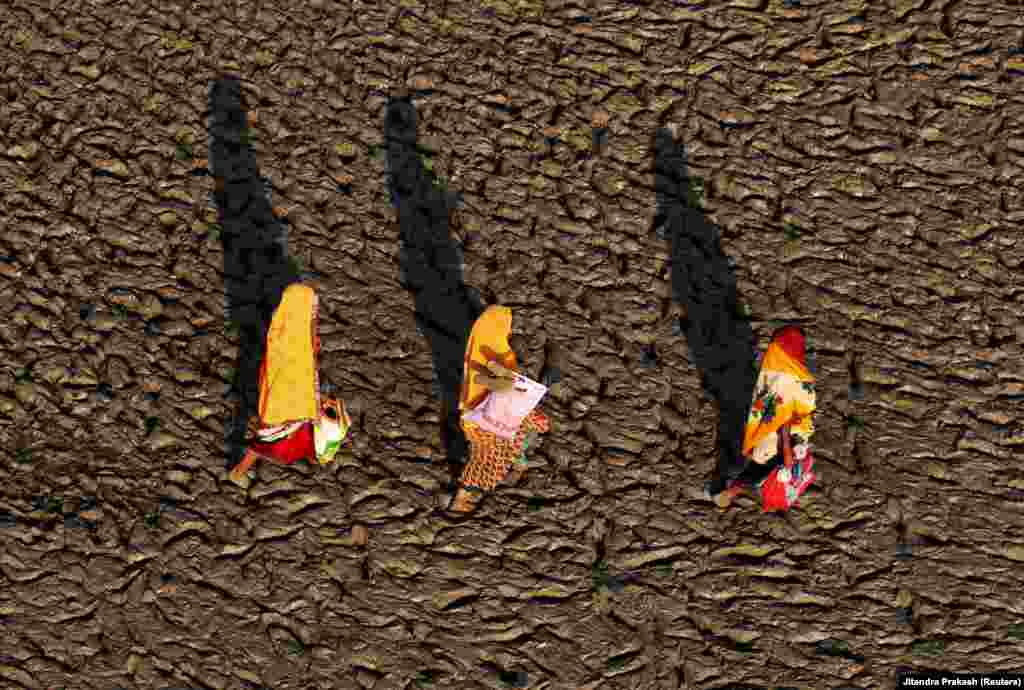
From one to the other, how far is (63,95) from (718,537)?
23.5 ft

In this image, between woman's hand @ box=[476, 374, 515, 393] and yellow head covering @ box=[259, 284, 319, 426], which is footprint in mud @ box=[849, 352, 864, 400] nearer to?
woman's hand @ box=[476, 374, 515, 393]

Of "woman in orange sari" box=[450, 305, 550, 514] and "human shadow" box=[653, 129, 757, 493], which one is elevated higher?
"human shadow" box=[653, 129, 757, 493]

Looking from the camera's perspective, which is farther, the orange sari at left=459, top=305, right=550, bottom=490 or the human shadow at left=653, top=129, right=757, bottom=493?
the human shadow at left=653, top=129, right=757, bottom=493

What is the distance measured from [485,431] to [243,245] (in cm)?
314

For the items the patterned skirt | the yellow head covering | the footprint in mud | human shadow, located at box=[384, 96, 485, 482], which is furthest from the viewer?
the footprint in mud

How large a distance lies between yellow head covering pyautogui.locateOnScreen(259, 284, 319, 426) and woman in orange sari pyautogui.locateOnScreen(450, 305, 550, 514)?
42.6 inches

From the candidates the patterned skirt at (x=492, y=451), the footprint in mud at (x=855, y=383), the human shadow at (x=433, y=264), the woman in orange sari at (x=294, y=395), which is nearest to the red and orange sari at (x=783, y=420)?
the footprint in mud at (x=855, y=383)

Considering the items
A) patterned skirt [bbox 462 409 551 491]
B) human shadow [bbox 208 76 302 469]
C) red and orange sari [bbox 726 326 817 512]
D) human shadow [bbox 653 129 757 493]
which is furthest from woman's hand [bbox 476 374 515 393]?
human shadow [bbox 208 76 302 469]

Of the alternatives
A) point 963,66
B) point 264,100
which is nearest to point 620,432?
point 264,100

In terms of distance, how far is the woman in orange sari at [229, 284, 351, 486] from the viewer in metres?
8.74

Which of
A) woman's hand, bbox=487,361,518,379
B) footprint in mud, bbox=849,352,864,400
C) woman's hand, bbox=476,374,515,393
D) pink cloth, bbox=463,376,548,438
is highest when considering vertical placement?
footprint in mud, bbox=849,352,864,400

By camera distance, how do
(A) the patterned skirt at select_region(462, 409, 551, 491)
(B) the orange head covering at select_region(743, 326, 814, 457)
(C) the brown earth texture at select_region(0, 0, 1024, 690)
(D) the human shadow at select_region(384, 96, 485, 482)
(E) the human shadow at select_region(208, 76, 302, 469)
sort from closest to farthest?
(B) the orange head covering at select_region(743, 326, 814, 457) → (C) the brown earth texture at select_region(0, 0, 1024, 690) → (A) the patterned skirt at select_region(462, 409, 551, 491) → (E) the human shadow at select_region(208, 76, 302, 469) → (D) the human shadow at select_region(384, 96, 485, 482)

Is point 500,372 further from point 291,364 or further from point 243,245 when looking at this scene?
point 243,245

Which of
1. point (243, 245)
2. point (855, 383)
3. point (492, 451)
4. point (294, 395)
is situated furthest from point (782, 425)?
point (243, 245)
